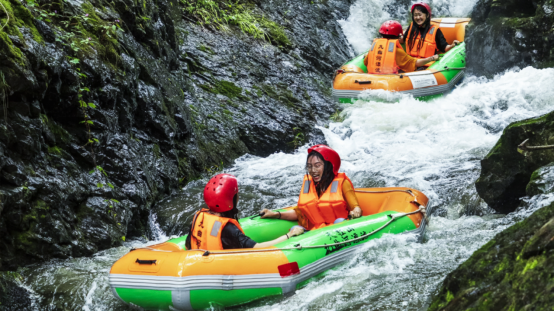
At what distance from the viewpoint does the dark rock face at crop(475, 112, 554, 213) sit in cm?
464

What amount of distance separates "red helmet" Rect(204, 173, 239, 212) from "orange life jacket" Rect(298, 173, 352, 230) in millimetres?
1073

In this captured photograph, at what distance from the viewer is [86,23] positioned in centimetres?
583

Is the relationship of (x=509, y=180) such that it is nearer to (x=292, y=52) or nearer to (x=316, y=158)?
(x=316, y=158)

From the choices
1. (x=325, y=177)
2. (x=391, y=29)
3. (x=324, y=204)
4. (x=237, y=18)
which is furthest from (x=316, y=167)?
(x=237, y=18)

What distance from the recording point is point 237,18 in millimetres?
10336

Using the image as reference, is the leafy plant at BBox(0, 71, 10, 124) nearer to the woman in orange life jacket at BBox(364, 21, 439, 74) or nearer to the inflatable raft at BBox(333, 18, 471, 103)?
the inflatable raft at BBox(333, 18, 471, 103)

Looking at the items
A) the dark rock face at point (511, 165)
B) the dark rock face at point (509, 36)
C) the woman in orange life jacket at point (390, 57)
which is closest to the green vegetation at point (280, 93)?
the woman in orange life jacket at point (390, 57)

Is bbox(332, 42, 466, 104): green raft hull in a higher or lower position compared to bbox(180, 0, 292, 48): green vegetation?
lower

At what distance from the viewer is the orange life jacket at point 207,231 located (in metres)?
4.09

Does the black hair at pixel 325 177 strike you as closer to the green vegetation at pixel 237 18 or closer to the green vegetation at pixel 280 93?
the green vegetation at pixel 280 93

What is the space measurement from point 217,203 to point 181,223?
1.66m

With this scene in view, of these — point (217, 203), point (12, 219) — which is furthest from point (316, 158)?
point (12, 219)

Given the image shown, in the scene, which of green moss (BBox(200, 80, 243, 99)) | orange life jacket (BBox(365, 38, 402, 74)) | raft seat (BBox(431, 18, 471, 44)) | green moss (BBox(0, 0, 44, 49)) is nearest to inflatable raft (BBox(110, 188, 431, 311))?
green moss (BBox(0, 0, 44, 49))

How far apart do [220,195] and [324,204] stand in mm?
1269
